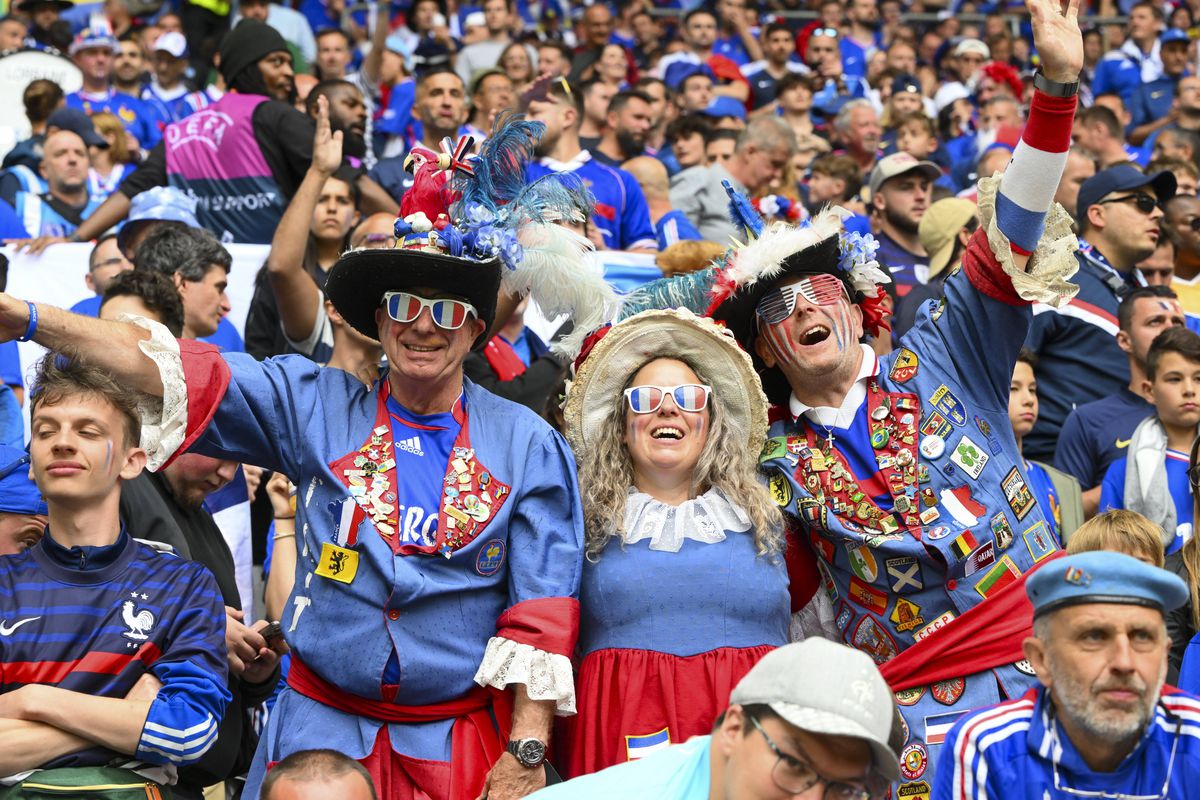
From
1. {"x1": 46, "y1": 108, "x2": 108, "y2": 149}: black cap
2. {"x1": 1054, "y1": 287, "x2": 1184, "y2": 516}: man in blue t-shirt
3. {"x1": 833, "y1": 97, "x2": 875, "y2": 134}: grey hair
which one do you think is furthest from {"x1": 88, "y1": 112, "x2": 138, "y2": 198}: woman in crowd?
{"x1": 1054, "y1": 287, "x2": 1184, "y2": 516}: man in blue t-shirt

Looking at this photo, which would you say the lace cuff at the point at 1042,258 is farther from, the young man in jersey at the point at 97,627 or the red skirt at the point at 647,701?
the young man in jersey at the point at 97,627

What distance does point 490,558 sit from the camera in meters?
4.46

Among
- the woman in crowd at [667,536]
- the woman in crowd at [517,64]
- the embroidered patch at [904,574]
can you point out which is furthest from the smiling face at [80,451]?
the woman in crowd at [517,64]

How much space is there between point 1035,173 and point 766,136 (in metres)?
5.57

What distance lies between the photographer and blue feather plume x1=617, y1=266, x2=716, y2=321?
5.26 meters

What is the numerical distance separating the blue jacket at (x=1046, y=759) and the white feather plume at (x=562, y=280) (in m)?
1.93

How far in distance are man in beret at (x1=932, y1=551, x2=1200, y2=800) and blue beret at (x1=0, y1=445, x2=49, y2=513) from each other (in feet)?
8.96

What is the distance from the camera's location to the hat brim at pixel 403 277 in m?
4.48

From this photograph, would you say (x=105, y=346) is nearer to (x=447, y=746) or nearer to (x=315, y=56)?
(x=447, y=746)

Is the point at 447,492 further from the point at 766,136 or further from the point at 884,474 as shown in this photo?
the point at 766,136

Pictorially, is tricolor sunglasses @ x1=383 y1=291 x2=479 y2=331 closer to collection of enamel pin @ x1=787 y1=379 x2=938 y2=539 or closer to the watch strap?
collection of enamel pin @ x1=787 y1=379 x2=938 y2=539

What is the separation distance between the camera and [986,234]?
4.80 metres

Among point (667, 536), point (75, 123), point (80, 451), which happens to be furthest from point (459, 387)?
point (75, 123)

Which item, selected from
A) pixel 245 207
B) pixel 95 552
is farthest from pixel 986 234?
pixel 245 207
